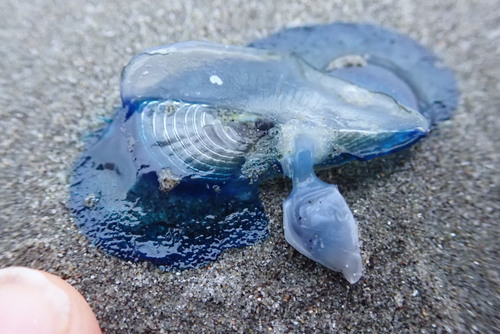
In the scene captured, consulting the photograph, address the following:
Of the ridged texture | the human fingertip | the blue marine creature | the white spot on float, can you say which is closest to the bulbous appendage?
the blue marine creature

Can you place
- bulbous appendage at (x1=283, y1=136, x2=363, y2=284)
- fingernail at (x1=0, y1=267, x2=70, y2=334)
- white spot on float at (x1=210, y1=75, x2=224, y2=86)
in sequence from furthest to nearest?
white spot on float at (x1=210, y1=75, x2=224, y2=86)
bulbous appendage at (x1=283, y1=136, x2=363, y2=284)
fingernail at (x1=0, y1=267, x2=70, y2=334)

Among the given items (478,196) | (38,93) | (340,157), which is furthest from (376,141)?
(38,93)

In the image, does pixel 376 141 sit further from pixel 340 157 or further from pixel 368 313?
pixel 368 313

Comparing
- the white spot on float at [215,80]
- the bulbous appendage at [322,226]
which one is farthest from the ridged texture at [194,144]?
the bulbous appendage at [322,226]

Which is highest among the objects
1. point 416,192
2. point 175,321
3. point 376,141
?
point 376,141

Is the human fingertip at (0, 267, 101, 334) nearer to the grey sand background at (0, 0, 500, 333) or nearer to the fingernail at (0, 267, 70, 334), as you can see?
the fingernail at (0, 267, 70, 334)

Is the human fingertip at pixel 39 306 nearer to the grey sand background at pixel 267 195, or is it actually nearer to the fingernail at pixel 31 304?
the fingernail at pixel 31 304

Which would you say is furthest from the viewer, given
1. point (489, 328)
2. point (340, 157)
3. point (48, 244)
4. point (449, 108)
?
point (449, 108)
